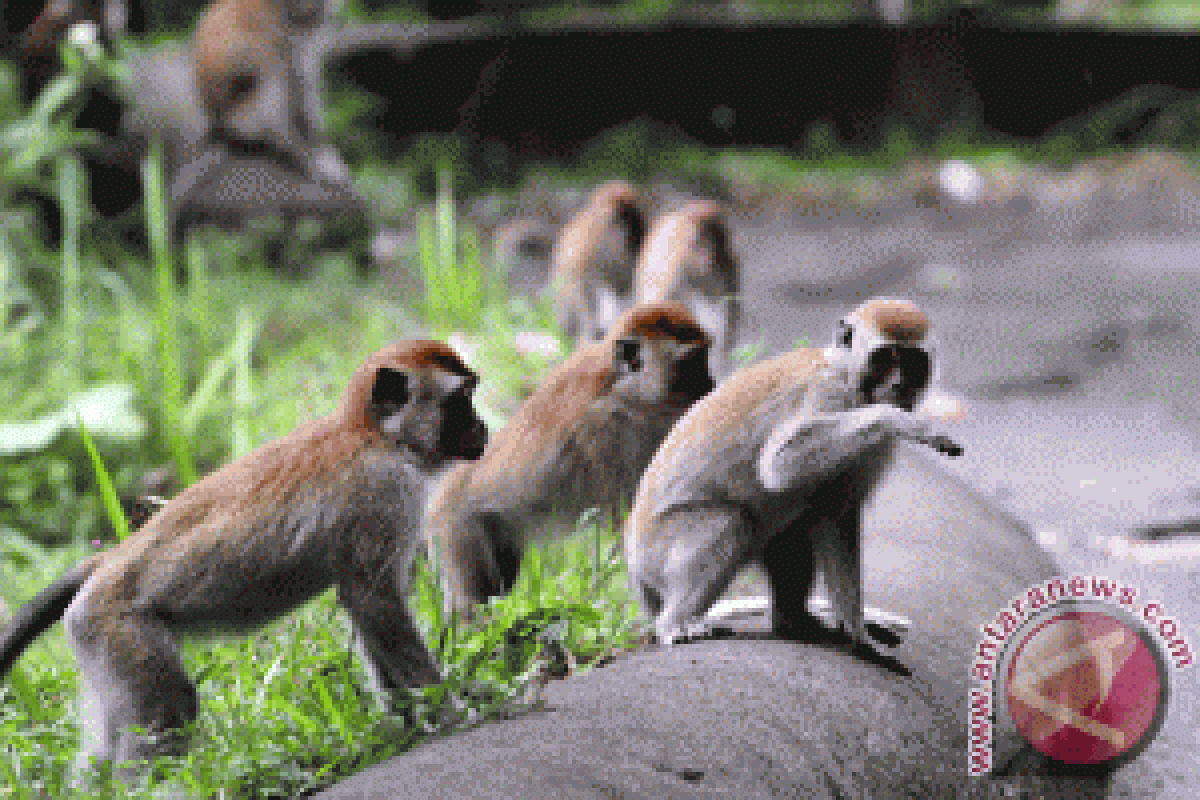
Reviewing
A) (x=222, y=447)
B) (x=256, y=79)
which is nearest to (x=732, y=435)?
(x=222, y=447)

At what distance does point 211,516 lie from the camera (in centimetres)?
272

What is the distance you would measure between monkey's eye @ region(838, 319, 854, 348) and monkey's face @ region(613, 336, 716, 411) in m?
0.54

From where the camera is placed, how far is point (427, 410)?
2787 millimetres

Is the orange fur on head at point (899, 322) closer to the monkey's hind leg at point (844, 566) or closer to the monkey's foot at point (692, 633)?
the monkey's hind leg at point (844, 566)

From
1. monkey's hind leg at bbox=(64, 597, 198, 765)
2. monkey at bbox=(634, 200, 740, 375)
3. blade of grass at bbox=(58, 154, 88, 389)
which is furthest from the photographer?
blade of grass at bbox=(58, 154, 88, 389)

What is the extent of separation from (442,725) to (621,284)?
3677 mm

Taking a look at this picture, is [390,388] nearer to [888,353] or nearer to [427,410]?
[427,410]

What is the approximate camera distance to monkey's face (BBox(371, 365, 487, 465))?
9.09 feet

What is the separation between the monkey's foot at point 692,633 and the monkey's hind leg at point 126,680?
1.12 m

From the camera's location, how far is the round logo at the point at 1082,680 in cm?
246

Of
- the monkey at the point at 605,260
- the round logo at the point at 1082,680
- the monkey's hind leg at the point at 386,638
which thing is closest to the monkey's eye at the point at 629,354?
the monkey's hind leg at the point at 386,638

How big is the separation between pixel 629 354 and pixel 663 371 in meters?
0.11

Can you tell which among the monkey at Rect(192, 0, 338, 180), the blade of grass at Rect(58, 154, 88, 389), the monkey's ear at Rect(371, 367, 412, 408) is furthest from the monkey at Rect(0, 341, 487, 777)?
the monkey at Rect(192, 0, 338, 180)

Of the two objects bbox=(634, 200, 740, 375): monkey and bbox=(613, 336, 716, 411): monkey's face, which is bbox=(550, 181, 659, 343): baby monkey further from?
bbox=(613, 336, 716, 411): monkey's face
